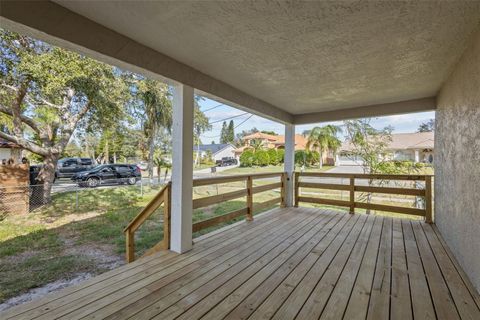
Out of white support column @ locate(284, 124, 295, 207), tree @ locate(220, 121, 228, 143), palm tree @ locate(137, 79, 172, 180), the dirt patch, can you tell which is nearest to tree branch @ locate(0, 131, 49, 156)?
palm tree @ locate(137, 79, 172, 180)

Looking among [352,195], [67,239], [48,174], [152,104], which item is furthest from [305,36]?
[48,174]

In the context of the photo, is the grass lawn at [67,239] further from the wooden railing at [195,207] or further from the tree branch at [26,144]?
the tree branch at [26,144]

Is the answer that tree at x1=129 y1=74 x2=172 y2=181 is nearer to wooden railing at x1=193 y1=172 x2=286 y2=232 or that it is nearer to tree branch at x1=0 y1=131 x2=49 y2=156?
tree branch at x1=0 y1=131 x2=49 y2=156

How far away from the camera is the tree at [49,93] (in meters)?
5.82

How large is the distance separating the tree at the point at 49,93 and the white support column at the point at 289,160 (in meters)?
5.70

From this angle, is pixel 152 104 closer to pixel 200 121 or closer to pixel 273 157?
pixel 200 121

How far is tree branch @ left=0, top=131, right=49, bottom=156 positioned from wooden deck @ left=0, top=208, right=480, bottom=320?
781 centimetres

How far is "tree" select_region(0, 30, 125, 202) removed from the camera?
5.82 meters

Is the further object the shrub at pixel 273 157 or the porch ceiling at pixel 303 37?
the shrub at pixel 273 157

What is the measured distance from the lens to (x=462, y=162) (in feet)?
8.52

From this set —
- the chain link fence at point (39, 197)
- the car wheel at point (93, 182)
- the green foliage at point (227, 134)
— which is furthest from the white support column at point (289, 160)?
the green foliage at point (227, 134)

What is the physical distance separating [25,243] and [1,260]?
2.52 feet

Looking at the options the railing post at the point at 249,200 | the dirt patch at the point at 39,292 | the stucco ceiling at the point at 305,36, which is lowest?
the dirt patch at the point at 39,292

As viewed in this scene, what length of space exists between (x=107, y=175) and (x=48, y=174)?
3.39 metres
